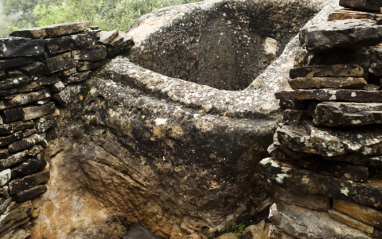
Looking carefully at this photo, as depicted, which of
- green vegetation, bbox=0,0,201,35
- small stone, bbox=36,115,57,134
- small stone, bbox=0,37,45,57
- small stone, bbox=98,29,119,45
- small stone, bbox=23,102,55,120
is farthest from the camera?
green vegetation, bbox=0,0,201,35

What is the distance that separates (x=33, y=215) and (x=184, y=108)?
2490 mm

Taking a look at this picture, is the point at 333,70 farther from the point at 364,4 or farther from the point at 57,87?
the point at 57,87

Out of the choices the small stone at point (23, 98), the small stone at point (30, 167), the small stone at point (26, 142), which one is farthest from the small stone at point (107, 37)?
the small stone at point (30, 167)

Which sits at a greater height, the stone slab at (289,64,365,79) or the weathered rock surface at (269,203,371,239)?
the stone slab at (289,64,365,79)

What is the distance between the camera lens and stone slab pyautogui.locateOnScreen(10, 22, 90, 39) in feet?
13.7

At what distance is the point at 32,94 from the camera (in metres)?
4.29

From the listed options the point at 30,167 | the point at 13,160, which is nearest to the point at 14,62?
the point at 13,160

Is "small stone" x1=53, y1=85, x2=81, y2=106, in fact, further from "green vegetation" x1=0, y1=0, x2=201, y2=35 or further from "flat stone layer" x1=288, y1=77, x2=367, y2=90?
"green vegetation" x1=0, y1=0, x2=201, y2=35

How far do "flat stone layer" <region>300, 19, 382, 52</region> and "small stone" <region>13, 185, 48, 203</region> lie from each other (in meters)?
3.77

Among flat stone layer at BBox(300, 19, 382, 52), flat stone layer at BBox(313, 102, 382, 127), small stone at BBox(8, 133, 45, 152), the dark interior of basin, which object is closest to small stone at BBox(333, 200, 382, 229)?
flat stone layer at BBox(313, 102, 382, 127)

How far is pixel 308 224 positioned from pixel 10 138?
3.43 metres

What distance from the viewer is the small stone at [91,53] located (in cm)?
468

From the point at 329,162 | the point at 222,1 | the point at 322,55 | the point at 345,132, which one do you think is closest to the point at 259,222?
the point at 329,162

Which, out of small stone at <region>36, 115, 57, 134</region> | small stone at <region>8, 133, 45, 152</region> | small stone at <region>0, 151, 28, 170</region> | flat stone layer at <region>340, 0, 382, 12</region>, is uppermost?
flat stone layer at <region>340, 0, 382, 12</region>
